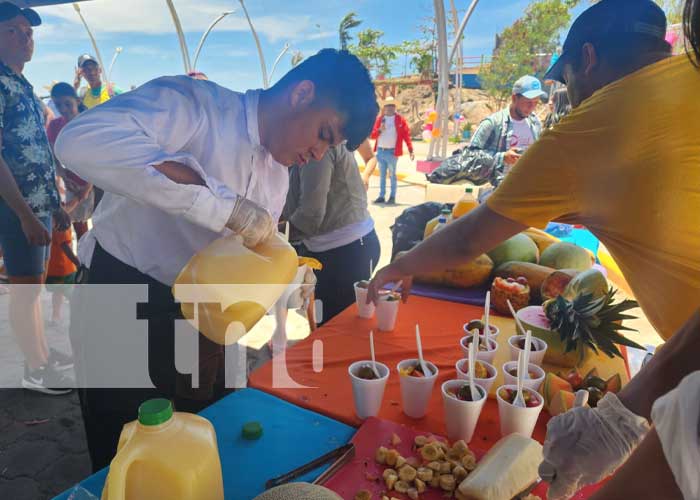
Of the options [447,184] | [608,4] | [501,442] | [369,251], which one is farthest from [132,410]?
[447,184]

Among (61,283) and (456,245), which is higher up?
(456,245)

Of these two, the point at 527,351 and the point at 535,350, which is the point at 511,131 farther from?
the point at 527,351

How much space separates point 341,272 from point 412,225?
0.59 meters

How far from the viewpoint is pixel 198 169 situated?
49.1 inches

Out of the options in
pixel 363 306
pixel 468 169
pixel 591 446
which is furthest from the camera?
pixel 468 169

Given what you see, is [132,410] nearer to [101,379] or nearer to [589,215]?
[101,379]

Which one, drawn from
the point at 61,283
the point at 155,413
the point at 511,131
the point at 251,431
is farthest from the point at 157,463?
the point at 511,131

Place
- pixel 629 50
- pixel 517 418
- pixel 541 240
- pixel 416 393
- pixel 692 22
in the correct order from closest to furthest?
pixel 692 22
pixel 517 418
pixel 416 393
pixel 629 50
pixel 541 240

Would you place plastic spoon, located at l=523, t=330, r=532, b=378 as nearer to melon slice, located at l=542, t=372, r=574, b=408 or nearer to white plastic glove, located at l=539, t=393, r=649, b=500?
melon slice, located at l=542, t=372, r=574, b=408

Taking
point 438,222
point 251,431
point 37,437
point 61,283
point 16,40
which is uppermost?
point 16,40

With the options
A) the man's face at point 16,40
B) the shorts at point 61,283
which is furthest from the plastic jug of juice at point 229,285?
the shorts at point 61,283

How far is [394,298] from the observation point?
1.87 m

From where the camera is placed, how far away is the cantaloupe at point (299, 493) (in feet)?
2.62

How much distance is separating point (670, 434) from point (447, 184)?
4.50 meters
